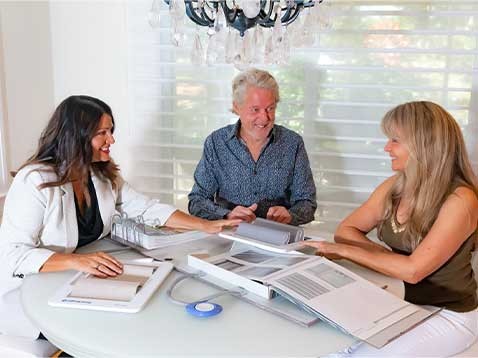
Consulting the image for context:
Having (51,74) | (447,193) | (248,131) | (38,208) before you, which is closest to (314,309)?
(447,193)

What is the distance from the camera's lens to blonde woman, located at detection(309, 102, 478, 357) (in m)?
1.46

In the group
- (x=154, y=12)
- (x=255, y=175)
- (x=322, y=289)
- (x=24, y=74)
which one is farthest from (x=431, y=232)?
(x=24, y=74)

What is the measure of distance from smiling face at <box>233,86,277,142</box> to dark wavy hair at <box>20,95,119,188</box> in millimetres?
624

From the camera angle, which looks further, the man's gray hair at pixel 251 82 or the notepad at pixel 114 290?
the man's gray hair at pixel 251 82

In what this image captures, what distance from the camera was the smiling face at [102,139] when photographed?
173 cm

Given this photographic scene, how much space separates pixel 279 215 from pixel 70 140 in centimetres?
79

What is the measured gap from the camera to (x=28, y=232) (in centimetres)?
155

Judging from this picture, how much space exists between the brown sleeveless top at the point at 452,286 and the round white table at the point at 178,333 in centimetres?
52

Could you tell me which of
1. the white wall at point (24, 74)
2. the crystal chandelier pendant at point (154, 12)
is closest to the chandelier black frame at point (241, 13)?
the crystal chandelier pendant at point (154, 12)

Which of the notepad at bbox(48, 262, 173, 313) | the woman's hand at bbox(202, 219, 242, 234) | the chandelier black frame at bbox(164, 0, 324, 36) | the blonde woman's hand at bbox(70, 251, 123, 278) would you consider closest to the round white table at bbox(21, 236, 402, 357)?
the notepad at bbox(48, 262, 173, 313)

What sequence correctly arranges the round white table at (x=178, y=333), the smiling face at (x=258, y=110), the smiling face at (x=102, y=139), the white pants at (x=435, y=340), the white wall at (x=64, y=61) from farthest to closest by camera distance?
the white wall at (x=64, y=61), the smiling face at (x=258, y=110), the smiling face at (x=102, y=139), the white pants at (x=435, y=340), the round white table at (x=178, y=333)

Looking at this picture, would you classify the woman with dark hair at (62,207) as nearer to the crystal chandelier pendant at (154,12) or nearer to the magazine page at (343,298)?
the crystal chandelier pendant at (154,12)

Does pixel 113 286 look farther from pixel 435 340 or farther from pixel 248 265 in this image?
pixel 435 340

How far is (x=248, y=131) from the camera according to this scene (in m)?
2.20
